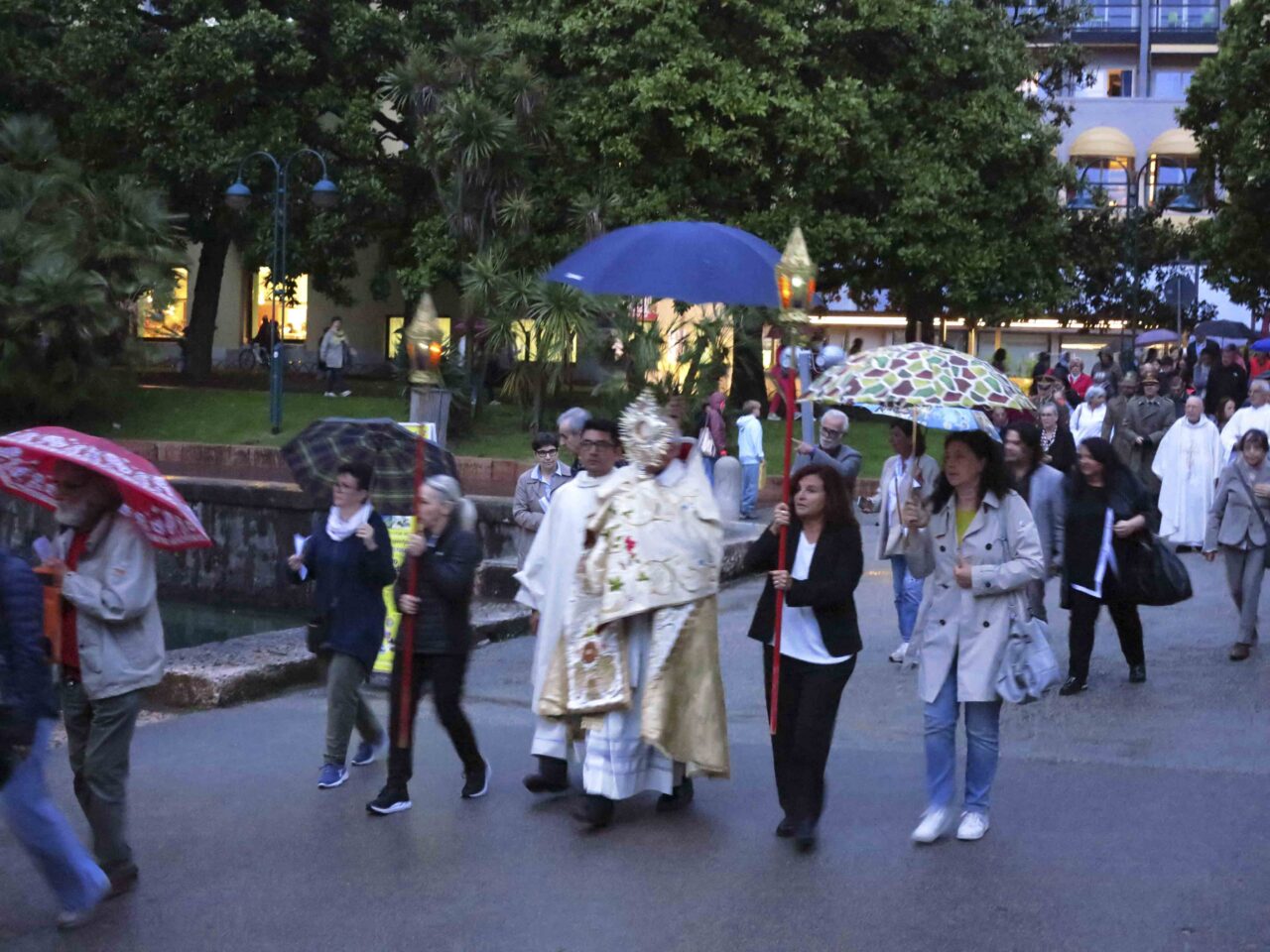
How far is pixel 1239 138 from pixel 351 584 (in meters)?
26.5

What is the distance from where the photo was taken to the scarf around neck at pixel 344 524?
24.1ft

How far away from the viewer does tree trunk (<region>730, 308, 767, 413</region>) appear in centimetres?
2616

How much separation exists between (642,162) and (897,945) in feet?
78.0

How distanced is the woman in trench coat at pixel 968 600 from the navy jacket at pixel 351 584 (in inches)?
89.5

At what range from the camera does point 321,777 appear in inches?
301

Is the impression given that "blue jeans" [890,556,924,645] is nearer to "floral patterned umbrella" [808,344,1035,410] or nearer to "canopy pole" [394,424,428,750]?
"floral patterned umbrella" [808,344,1035,410]

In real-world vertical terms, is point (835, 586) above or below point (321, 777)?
above

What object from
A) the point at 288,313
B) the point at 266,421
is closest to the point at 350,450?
the point at 266,421

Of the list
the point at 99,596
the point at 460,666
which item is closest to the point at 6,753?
the point at 99,596

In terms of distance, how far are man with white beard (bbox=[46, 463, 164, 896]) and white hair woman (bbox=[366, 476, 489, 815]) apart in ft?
4.25

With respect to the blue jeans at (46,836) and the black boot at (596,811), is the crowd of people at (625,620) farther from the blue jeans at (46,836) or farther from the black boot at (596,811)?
the blue jeans at (46,836)

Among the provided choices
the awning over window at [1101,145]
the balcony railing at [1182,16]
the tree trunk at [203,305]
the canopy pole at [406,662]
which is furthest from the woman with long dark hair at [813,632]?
the balcony railing at [1182,16]

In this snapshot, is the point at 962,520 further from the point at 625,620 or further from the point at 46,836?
the point at 46,836

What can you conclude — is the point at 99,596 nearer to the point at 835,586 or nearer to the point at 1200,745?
the point at 835,586
